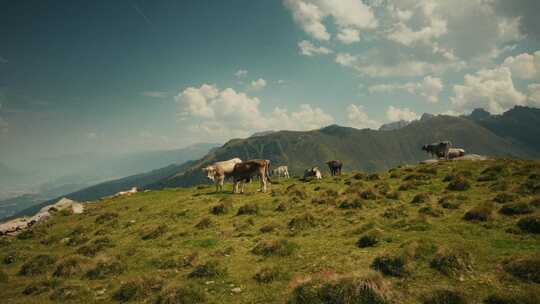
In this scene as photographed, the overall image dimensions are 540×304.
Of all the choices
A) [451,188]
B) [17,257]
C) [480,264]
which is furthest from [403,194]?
[17,257]

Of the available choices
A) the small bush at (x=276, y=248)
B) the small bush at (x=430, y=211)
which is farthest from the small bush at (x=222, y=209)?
the small bush at (x=430, y=211)

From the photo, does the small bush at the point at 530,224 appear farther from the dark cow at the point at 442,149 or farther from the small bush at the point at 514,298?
the dark cow at the point at 442,149

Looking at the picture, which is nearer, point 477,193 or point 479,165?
point 477,193

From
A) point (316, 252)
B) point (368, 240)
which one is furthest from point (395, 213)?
point (316, 252)

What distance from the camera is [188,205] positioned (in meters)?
23.2

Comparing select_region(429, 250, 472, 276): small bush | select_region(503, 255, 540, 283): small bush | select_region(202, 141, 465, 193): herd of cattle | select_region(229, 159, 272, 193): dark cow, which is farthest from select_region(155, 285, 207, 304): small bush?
select_region(229, 159, 272, 193): dark cow

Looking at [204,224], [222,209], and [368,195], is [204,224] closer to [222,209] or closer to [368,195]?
[222,209]

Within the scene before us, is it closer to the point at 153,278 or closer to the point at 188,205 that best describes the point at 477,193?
the point at 153,278

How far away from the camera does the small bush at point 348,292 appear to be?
22.6ft

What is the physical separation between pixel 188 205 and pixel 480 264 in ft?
67.7

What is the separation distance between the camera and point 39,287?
10.3 meters

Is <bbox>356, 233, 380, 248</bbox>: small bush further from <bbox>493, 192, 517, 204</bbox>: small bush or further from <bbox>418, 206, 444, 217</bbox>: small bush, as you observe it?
<bbox>493, 192, 517, 204</bbox>: small bush

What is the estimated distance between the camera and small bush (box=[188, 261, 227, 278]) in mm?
9922

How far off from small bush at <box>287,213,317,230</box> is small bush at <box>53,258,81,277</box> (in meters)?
10.5
